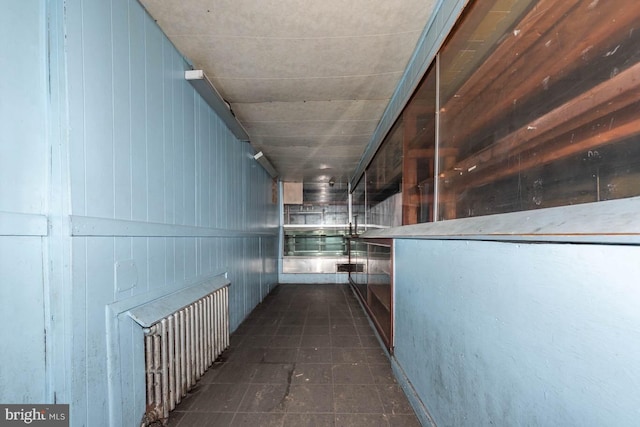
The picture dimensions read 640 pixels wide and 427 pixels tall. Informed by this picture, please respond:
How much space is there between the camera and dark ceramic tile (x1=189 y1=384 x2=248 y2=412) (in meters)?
1.89

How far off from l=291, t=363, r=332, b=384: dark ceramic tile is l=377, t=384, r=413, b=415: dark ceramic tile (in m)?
0.47

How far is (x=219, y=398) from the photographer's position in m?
2.00

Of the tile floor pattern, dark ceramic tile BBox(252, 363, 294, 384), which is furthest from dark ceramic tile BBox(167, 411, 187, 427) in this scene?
dark ceramic tile BBox(252, 363, 294, 384)

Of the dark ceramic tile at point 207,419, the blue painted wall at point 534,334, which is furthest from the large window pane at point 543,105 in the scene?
the dark ceramic tile at point 207,419

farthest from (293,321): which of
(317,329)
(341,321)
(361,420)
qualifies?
(361,420)

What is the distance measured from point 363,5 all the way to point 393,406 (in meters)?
2.78

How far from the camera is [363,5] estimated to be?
160 centimetres

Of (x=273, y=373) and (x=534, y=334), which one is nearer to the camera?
(x=534, y=334)

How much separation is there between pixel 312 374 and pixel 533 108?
2.49 metres

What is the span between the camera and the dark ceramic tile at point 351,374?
7.33 feet

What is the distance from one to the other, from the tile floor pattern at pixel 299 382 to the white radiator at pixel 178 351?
0.52 ft

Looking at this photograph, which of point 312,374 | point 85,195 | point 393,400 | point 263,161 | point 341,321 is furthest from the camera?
point 263,161

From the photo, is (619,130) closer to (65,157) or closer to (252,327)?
(65,157)

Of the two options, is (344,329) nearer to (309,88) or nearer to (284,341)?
(284,341)
